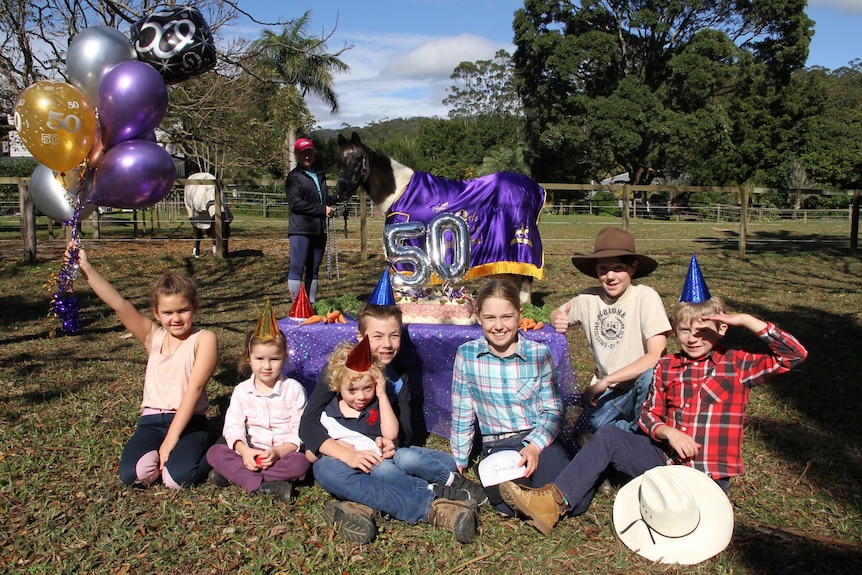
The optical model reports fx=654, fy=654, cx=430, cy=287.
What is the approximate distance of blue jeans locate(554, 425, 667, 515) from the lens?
122 inches

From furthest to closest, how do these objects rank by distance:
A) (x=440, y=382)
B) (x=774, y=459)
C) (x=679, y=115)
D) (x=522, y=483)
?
(x=679, y=115)
(x=440, y=382)
(x=774, y=459)
(x=522, y=483)

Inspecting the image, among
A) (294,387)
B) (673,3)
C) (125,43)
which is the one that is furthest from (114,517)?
(673,3)

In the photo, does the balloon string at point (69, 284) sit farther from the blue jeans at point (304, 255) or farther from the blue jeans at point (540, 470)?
the blue jeans at point (540, 470)

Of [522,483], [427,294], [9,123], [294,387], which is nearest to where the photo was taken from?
[522,483]

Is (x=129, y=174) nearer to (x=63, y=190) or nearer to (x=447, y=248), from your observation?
(x=63, y=190)

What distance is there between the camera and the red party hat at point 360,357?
3164mm

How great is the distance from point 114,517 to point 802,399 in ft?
14.7

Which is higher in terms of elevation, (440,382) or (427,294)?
(427,294)

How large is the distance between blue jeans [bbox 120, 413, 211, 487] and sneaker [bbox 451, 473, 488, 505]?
1.34 m

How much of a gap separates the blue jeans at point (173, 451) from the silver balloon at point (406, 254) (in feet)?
5.39

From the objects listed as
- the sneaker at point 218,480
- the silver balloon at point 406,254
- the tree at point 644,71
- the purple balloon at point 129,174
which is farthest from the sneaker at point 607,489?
the tree at point 644,71

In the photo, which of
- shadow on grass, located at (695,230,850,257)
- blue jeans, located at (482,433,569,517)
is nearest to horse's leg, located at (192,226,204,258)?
blue jeans, located at (482,433,569,517)

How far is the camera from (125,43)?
462 centimetres

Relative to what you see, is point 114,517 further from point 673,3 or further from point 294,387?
point 673,3
